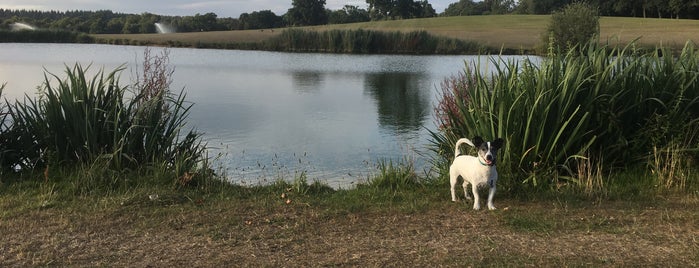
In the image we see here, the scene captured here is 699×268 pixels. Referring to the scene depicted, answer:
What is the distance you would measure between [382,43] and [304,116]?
127 ft

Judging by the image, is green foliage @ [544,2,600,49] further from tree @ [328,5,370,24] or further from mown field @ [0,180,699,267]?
tree @ [328,5,370,24]

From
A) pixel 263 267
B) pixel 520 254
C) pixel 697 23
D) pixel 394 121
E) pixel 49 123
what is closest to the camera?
pixel 263 267

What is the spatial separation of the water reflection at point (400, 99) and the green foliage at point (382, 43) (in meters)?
22.8

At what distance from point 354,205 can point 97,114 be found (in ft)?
12.0

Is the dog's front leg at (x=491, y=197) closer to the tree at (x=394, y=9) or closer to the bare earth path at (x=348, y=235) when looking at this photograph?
the bare earth path at (x=348, y=235)

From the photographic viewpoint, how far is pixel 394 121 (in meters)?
16.1

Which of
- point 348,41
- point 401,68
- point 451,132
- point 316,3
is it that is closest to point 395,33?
point 348,41

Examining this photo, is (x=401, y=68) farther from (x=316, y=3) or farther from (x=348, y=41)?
(x=316, y=3)

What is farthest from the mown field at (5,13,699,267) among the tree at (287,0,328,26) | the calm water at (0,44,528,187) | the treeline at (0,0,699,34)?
the tree at (287,0,328,26)

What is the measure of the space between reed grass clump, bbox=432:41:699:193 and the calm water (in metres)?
2.15

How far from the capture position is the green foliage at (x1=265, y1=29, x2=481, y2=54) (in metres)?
53.6

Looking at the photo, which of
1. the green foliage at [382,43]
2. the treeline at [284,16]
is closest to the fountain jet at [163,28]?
the treeline at [284,16]

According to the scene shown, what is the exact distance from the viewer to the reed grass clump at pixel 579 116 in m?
6.34

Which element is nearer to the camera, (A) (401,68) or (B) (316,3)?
(A) (401,68)
